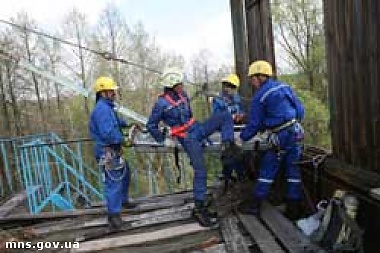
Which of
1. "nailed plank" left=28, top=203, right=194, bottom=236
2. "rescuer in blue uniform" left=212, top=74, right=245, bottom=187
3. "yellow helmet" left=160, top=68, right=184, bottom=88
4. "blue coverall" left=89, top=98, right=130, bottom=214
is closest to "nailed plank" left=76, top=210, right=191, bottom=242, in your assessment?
"nailed plank" left=28, top=203, right=194, bottom=236

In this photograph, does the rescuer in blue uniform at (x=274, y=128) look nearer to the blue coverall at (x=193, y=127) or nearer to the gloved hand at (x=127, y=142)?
the blue coverall at (x=193, y=127)

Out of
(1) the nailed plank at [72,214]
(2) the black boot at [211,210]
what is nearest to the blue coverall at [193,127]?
(2) the black boot at [211,210]

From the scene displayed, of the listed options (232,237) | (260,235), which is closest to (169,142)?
(232,237)

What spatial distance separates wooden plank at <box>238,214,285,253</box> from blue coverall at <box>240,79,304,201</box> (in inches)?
11.5

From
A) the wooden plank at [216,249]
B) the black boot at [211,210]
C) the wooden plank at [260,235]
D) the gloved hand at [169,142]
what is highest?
the gloved hand at [169,142]

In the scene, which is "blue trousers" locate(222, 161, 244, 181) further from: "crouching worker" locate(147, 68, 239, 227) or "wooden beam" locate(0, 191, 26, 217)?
"wooden beam" locate(0, 191, 26, 217)

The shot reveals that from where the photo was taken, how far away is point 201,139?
4445mm

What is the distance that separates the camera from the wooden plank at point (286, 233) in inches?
130

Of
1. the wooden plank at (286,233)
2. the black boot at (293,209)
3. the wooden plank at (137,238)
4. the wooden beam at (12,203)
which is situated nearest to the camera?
the wooden plank at (286,233)

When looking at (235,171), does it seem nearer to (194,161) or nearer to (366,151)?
(194,161)

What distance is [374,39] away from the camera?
3.30 metres

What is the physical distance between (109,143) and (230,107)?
235cm

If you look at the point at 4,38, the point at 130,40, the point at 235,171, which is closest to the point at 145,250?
the point at 235,171

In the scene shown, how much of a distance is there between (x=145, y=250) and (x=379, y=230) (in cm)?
212
